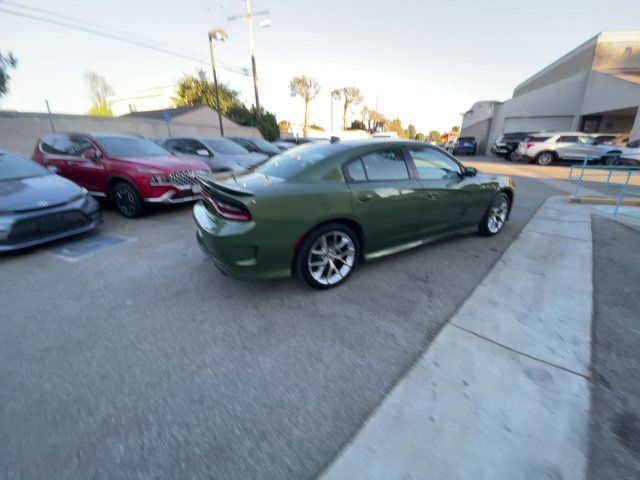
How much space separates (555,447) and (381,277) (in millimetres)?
1970

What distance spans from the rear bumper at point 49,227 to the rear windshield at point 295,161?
293cm

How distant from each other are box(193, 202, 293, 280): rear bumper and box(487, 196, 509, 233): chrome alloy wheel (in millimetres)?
3404

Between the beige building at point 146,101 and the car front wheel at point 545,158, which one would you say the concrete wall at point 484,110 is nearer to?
the car front wheel at point 545,158

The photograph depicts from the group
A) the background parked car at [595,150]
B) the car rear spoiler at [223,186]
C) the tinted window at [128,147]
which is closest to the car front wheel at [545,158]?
the background parked car at [595,150]

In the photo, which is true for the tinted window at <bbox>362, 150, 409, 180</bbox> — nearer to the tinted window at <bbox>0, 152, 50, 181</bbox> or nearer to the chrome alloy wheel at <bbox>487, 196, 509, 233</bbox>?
the chrome alloy wheel at <bbox>487, 196, 509, 233</bbox>

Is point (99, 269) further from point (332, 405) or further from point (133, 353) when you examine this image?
point (332, 405)

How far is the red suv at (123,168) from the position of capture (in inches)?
211

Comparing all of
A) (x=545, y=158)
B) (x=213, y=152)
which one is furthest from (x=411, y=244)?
(x=545, y=158)

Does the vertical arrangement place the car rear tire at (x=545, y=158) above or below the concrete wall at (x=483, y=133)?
below

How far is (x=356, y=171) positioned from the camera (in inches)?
122

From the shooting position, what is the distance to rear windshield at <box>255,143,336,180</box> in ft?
9.91

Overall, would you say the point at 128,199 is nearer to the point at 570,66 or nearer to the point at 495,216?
the point at 495,216

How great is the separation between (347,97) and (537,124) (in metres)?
40.2

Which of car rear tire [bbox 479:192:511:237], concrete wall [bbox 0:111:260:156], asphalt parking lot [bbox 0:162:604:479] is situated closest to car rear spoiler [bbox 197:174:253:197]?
asphalt parking lot [bbox 0:162:604:479]
